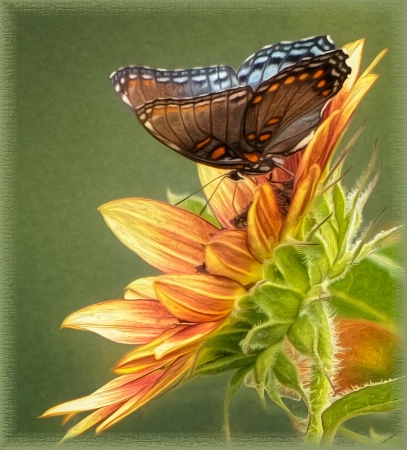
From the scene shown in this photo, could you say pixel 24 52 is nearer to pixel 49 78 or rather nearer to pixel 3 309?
pixel 49 78

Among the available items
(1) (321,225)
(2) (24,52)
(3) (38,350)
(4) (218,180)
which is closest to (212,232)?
(4) (218,180)

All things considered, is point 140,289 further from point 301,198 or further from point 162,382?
point 301,198

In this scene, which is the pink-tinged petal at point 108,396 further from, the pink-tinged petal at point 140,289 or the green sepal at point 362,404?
the green sepal at point 362,404

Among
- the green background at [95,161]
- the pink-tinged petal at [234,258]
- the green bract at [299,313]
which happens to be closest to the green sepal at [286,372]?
the green bract at [299,313]

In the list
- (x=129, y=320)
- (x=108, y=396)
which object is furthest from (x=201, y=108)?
(x=108, y=396)

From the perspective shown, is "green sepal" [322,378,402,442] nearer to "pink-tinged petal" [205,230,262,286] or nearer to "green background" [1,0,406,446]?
"green background" [1,0,406,446]

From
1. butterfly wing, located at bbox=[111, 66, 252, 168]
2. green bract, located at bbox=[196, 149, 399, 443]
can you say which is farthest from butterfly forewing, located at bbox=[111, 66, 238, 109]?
green bract, located at bbox=[196, 149, 399, 443]
